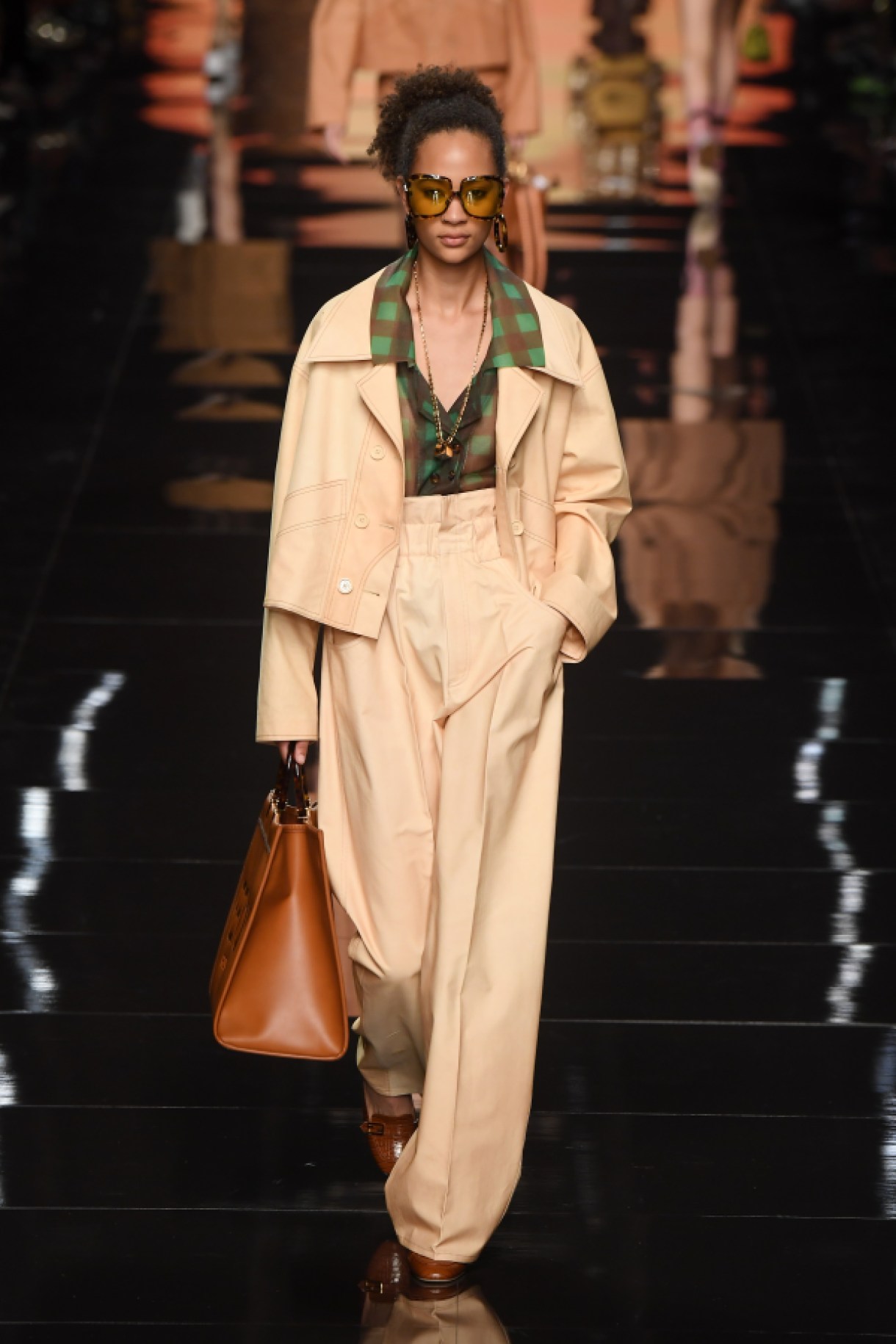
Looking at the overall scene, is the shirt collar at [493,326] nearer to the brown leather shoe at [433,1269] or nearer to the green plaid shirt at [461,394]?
the green plaid shirt at [461,394]

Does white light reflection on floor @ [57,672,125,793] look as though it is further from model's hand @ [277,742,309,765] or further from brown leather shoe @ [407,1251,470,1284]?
brown leather shoe @ [407,1251,470,1284]

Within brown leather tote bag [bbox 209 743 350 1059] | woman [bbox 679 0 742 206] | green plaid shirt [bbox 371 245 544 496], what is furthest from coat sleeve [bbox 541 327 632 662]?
woman [bbox 679 0 742 206]

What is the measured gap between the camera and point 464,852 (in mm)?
3338

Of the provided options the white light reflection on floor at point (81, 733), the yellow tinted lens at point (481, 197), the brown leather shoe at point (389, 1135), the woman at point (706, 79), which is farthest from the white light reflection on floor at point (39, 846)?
the woman at point (706, 79)

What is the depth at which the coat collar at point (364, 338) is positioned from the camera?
3318 mm

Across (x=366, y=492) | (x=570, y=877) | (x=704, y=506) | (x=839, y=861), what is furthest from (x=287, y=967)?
(x=704, y=506)

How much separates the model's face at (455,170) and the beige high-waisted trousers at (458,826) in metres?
0.35

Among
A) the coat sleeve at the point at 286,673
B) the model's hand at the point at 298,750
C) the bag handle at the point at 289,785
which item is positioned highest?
the coat sleeve at the point at 286,673

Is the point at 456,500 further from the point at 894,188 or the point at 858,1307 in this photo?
the point at 894,188

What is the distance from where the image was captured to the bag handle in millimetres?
3416

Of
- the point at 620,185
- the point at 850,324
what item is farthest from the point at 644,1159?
the point at 620,185

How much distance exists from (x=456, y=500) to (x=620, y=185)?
8.26 m

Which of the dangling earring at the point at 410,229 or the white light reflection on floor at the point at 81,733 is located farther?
the white light reflection on floor at the point at 81,733

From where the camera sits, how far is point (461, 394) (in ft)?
11.0
